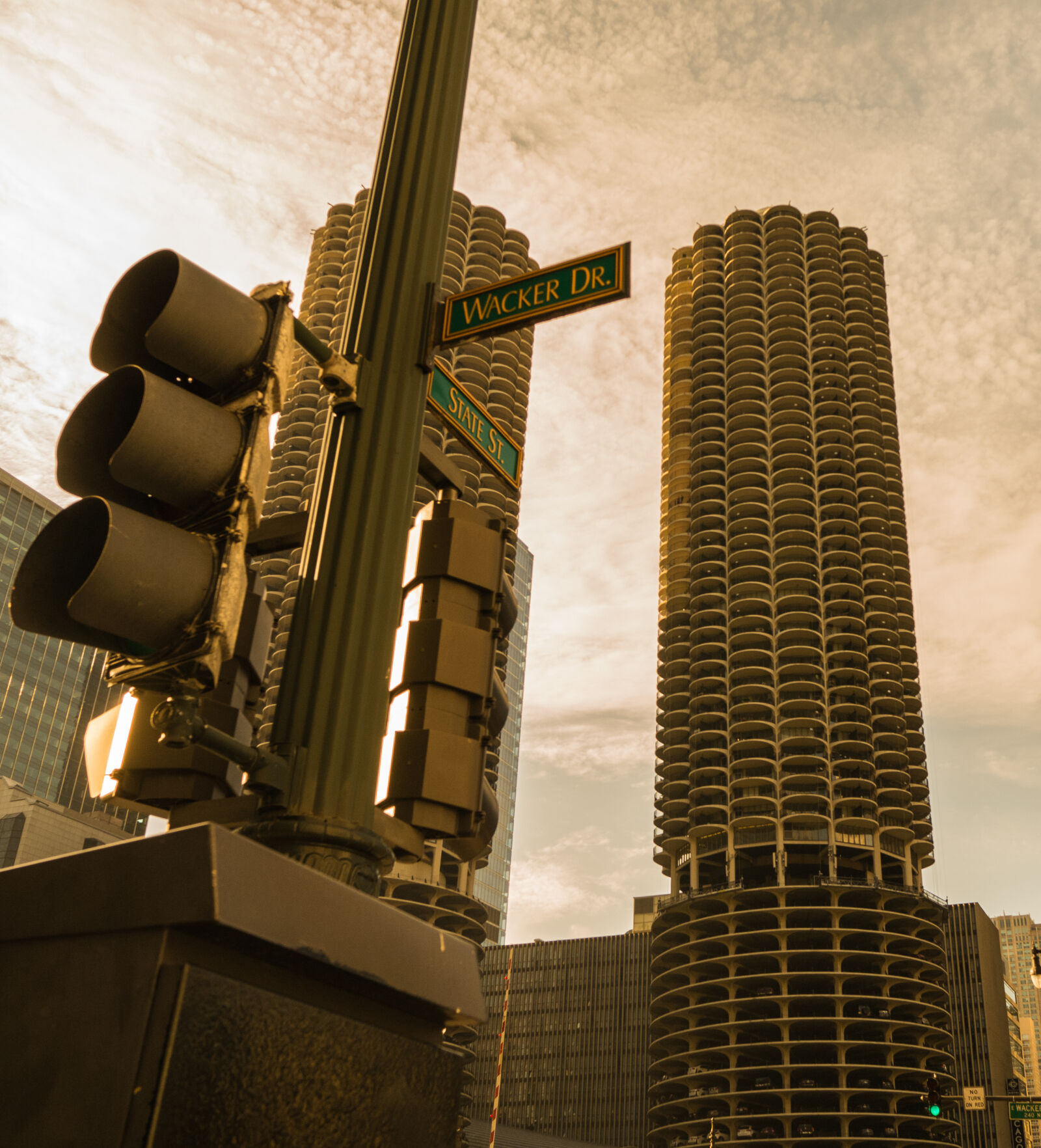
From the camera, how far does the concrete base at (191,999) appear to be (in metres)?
2.02

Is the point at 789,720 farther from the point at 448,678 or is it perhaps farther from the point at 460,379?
the point at 448,678

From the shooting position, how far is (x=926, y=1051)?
328 feet

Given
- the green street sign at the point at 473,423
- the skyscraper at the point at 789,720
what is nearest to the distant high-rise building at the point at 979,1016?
the skyscraper at the point at 789,720

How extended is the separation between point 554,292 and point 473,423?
1.98 feet

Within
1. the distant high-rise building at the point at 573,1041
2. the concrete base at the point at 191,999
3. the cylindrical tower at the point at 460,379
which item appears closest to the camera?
the concrete base at the point at 191,999

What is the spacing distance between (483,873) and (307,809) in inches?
6833

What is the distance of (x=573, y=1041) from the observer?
150 m

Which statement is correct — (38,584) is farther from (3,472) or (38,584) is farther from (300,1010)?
(3,472)

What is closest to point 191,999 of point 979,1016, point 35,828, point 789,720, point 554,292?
point 554,292

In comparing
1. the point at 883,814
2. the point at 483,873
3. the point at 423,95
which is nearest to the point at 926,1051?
the point at 883,814

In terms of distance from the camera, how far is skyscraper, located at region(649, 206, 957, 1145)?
334 ft

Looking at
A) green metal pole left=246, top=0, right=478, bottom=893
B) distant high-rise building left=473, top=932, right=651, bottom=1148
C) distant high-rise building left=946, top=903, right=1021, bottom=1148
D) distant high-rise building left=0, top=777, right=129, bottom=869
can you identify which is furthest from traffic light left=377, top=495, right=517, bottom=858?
distant high-rise building left=473, top=932, right=651, bottom=1148

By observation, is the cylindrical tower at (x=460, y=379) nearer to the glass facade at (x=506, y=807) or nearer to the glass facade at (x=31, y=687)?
the glass facade at (x=506, y=807)

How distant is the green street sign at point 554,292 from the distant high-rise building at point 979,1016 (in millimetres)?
144843
